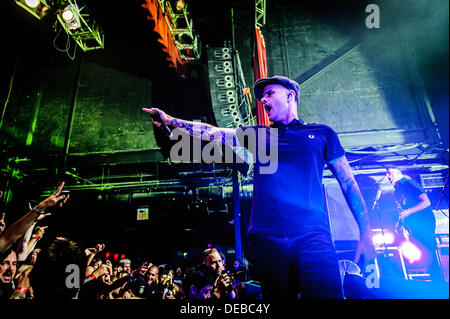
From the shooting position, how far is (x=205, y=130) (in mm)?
2125

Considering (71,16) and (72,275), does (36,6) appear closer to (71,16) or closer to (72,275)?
(71,16)

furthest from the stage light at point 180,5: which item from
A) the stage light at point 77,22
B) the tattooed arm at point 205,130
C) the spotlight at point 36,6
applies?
the tattooed arm at point 205,130

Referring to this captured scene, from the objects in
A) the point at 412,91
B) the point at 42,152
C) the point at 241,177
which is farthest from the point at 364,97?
the point at 42,152

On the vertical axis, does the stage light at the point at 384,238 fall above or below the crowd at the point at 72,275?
above

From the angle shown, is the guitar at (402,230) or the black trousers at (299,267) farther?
the guitar at (402,230)

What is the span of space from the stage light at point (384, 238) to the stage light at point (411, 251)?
1.62 m

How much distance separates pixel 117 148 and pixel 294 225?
32.6ft

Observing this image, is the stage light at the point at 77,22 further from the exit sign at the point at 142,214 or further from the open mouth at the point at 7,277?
the open mouth at the point at 7,277

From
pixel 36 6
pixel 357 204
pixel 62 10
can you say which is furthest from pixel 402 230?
pixel 36 6

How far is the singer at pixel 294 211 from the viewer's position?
138 centimetres

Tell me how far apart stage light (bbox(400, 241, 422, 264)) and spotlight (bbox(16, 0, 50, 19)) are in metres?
11.1

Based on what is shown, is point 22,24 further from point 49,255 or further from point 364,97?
point 364,97

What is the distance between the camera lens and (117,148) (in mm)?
10266

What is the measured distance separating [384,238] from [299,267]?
843 cm
